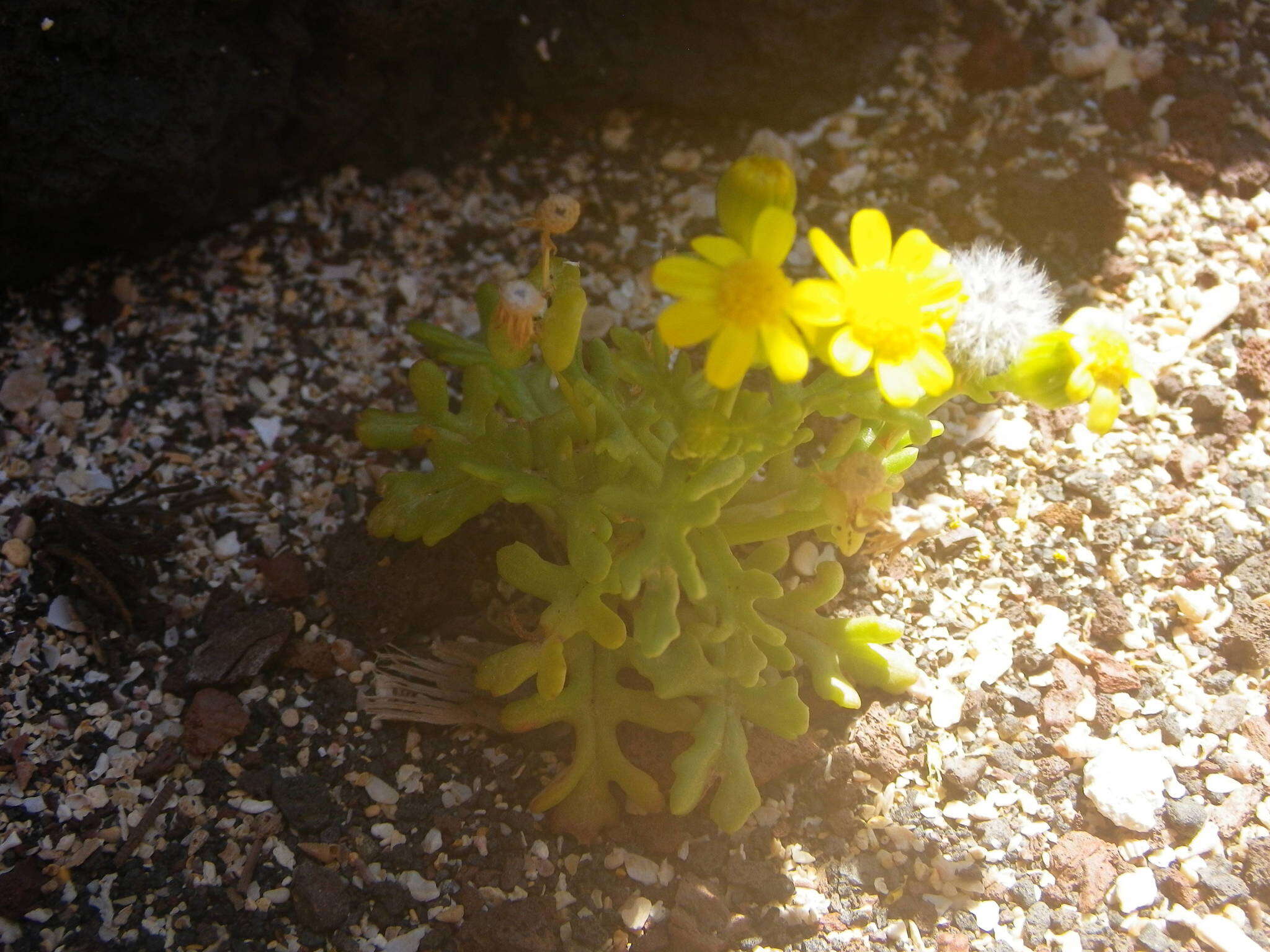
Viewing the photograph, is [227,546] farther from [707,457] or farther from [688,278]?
[688,278]

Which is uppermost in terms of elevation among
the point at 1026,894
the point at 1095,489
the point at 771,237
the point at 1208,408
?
the point at 771,237

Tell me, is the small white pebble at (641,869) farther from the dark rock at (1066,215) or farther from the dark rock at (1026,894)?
the dark rock at (1066,215)

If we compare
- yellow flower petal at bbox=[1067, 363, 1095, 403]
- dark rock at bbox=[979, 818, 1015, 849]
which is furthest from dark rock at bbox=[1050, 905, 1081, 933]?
yellow flower petal at bbox=[1067, 363, 1095, 403]

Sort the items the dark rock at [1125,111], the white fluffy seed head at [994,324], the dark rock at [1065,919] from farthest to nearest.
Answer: the dark rock at [1125,111] < the dark rock at [1065,919] < the white fluffy seed head at [994,324]

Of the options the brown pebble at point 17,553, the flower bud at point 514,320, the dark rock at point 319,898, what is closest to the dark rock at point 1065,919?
the dark rock at point 319,898

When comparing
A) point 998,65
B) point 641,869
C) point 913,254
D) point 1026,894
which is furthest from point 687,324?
point 998,65

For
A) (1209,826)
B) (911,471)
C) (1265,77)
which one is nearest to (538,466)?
(911,471)

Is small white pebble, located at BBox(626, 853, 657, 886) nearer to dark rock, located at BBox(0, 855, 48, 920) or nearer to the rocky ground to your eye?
the rocky ground
